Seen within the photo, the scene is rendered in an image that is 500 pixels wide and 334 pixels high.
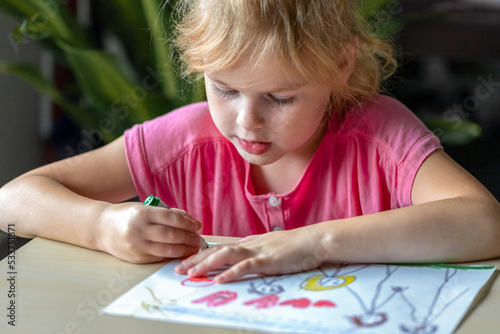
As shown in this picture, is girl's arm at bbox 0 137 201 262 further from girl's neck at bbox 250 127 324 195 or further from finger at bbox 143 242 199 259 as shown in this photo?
girl's neck at bbox 250 127 324 195

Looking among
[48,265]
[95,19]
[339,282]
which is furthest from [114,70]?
[339,282]

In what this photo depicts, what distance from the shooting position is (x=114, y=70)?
4.54ft

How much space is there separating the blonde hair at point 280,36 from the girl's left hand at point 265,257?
20 centimetres

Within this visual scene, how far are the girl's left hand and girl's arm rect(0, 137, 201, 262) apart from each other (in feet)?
0.14

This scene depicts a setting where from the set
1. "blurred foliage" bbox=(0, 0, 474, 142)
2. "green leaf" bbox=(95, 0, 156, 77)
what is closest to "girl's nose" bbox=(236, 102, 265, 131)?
"blurred foliage" bbox=(0, 0, 474, 142)

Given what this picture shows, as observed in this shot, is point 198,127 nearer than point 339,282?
No

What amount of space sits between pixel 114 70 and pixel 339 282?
0.94m

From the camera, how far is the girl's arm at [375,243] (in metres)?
0.62

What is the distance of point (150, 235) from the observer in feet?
2.15

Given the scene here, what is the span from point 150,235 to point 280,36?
10.7 inches

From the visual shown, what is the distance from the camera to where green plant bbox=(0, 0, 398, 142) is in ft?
4.56

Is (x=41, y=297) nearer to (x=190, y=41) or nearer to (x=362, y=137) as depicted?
(x=190, y=41)

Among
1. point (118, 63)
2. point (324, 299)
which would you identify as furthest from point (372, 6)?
point (324, 299)

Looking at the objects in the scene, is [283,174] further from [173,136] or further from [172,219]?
[172,219]
